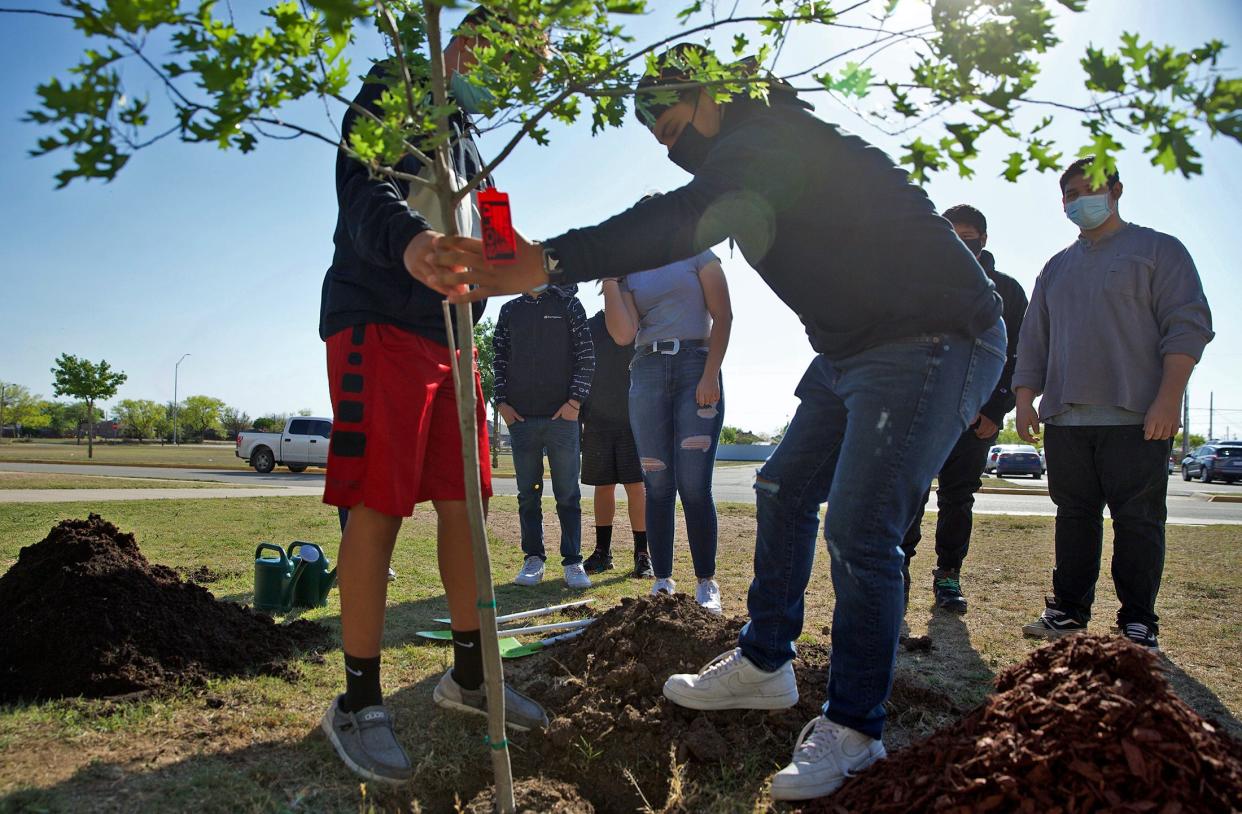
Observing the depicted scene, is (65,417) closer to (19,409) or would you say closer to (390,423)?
(19,409)

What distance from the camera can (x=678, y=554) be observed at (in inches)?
252

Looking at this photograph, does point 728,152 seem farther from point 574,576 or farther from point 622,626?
point 574,576

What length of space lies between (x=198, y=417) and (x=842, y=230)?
100601 millimetres

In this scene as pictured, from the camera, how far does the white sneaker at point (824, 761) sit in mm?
Result: 1975

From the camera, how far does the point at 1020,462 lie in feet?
116

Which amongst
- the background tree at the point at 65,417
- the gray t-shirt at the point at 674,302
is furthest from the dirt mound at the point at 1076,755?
the background tree at the point at 65,417

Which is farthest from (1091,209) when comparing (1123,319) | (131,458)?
(131,458)

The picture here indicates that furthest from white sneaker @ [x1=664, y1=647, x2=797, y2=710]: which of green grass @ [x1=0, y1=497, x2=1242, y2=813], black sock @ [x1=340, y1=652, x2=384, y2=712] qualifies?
black sock @ [x1=340, y1=652, x2=384, y2=712]

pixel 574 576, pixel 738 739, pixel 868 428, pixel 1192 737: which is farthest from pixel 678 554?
pixel 1192 737

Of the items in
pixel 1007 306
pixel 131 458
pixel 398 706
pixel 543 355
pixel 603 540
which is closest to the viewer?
pixel 398 706

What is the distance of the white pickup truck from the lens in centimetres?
2475

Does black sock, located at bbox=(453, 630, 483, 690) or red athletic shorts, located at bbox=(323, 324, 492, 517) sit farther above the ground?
red athletic shorts, located at bbox=(323, 324, 492, 517)

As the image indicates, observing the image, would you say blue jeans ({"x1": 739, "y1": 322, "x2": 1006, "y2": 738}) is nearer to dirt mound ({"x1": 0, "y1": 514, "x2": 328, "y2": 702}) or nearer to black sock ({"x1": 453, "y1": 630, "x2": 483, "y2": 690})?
black sock ({"x1": 453, "y1": 630, "x2": 483, "y2": 690})

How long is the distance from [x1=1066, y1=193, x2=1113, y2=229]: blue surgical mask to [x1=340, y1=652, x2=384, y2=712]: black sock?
12.6 feet
